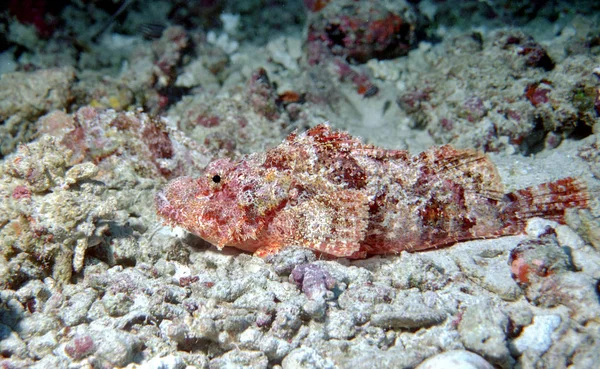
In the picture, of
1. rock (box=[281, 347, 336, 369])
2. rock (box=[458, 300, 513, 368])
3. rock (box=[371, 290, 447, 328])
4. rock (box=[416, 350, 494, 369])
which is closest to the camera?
rock (box=[416, 350, 494, 369])

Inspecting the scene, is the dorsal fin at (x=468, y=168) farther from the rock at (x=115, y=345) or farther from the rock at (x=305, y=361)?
the rock at (x=115, y=345)

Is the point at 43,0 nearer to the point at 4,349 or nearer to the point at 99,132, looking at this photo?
the point at 99,132

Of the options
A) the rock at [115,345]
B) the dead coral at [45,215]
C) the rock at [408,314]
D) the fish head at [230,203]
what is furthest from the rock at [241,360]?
the dead coral at [45,215]

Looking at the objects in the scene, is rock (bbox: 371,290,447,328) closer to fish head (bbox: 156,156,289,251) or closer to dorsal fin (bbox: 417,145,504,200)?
fish head (bbox: 156,156,289,251)

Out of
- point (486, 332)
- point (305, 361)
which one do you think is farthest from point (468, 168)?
point (305, 361)

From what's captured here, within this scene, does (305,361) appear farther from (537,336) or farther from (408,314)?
(537,336)

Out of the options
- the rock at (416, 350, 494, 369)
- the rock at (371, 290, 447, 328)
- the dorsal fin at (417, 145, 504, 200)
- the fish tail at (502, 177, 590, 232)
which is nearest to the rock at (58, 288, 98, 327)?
the rock at (371, 290, 447, 328)
